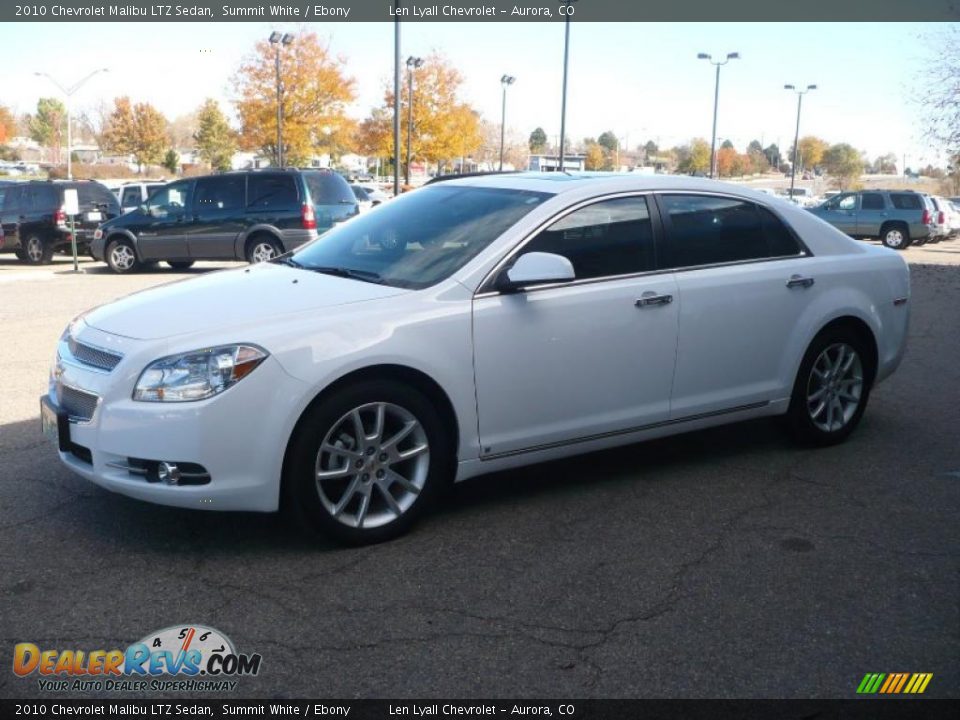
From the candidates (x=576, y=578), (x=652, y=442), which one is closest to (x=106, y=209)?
(x=652, y=442)

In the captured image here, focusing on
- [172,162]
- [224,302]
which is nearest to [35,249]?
[224,302]

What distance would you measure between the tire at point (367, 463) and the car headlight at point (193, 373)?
0.34 metres

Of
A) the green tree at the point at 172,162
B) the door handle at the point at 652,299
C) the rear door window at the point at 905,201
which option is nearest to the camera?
the door handle at the point at 652,299

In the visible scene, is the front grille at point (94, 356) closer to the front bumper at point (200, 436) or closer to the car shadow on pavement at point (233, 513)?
the front bumper at point (200, 436)

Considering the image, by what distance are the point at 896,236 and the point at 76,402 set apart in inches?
1221

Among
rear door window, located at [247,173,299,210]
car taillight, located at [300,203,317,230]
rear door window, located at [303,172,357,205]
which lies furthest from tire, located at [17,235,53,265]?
car taillight, located at [300,203,317,230]

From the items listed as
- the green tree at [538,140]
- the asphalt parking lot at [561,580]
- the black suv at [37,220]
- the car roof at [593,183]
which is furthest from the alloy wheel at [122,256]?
the green tree at [538,140]

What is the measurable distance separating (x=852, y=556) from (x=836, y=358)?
1.91 metres

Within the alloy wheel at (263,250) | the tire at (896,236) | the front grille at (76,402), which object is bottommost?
the tire at (896,236)

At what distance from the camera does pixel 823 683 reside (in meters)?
3.29

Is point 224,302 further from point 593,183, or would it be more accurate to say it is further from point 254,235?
point 254,235

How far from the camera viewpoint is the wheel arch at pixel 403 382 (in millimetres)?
4199

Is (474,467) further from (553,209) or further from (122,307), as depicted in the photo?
(122,307)

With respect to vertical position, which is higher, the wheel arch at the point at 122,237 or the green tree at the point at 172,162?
the wheel arch at the point at 122,237
